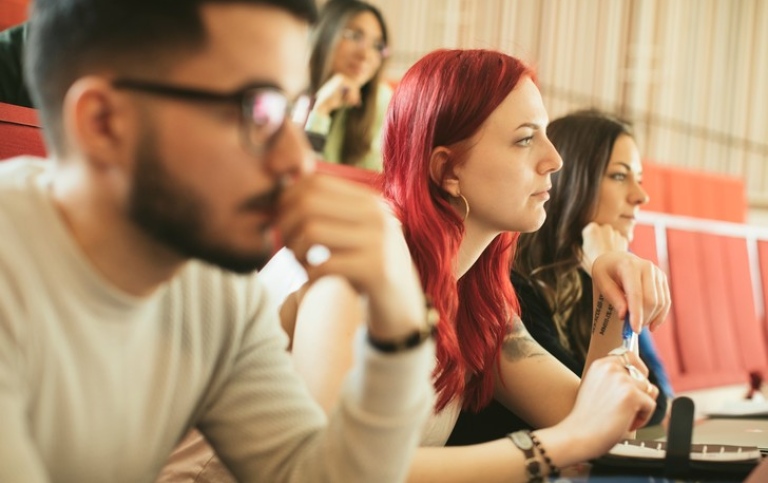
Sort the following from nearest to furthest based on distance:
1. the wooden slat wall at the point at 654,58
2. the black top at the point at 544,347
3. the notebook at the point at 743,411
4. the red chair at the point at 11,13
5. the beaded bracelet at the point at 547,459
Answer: the beaded bracelet at the point at 547,459 → the black top at the point at 544,347 → the notebook at the point at 743,411 → the red chair at the point at 11,13 → the wooden slat wall at the point at 654,58

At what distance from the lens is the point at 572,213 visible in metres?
1.78

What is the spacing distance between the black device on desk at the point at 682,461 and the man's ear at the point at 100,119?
26.3 inches

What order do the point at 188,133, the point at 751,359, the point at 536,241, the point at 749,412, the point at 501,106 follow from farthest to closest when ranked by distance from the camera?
the point at 751,359, the point at 536,241, the point at 749,412, the point at 501,106, the point at 188,133

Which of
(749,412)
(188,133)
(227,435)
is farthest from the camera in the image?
(749,412)

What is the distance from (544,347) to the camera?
146 cm

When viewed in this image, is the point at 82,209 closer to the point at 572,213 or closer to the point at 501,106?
the point at 501,106

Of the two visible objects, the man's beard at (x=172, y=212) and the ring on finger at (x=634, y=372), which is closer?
the man's beard at (x=172, y=212)

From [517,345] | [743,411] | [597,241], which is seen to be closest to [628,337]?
[517,345]

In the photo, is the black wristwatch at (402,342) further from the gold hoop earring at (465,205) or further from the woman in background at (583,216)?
the woman in background at (583,216)

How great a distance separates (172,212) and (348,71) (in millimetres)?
2168

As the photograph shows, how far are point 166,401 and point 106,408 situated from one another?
0.19ft

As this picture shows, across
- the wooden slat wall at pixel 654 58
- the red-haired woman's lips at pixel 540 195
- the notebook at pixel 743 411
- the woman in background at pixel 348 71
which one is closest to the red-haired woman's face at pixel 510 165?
the red-haired woman's lips at pixel 540 195

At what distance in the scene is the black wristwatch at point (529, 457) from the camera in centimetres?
94

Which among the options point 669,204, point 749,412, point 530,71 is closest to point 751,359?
point 669,204
